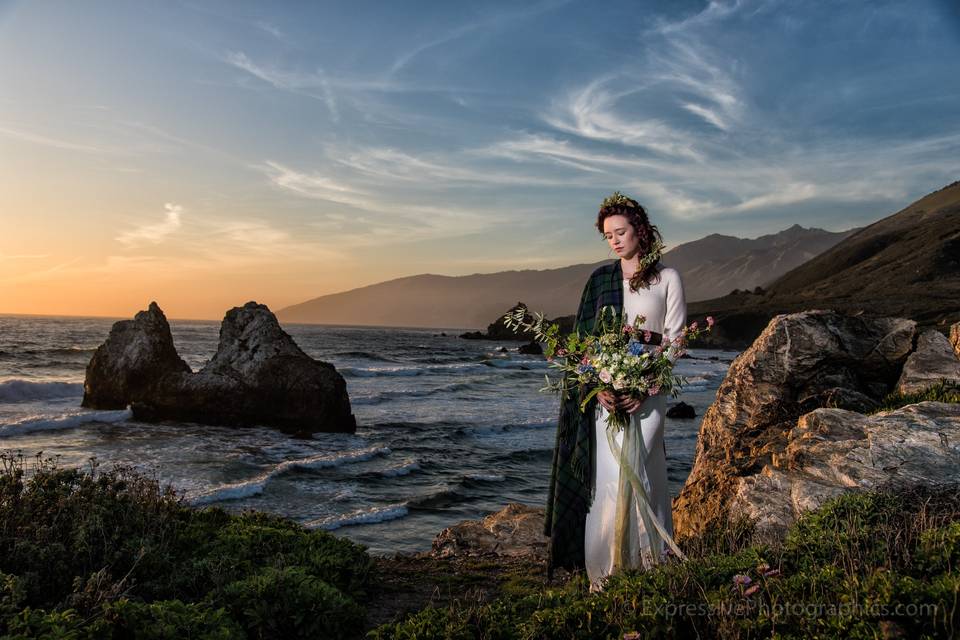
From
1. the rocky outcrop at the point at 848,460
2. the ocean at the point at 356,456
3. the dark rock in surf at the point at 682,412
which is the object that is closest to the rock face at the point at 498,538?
the ocean at the point at 356,456

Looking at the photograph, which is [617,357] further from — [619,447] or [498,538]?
[498,538]

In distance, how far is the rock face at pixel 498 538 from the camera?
8.66 meters

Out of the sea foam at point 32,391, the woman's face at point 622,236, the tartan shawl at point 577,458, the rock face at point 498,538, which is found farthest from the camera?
the sea foam at point 32,391

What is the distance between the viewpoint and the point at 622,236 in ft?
17.4

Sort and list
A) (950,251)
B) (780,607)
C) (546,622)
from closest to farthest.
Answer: (780,607) → (546,622) → (950,251)

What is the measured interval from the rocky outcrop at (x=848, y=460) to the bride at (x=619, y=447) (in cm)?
132

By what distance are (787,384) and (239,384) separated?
18.1m

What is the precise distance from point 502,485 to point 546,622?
11447 mm

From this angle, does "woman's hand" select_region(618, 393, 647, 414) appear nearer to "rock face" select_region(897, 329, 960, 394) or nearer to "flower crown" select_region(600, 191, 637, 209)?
"flower crown" select_region(600, 191, 637, 209)

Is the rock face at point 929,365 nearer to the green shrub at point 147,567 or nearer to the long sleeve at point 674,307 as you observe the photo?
the long sleeve at point 674,307

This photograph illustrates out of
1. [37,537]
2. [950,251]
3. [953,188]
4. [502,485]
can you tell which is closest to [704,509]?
[37,537]

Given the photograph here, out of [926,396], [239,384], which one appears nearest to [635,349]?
[926,396]

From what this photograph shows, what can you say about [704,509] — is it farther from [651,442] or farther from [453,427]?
[453,427]

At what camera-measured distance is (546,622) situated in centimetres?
363
